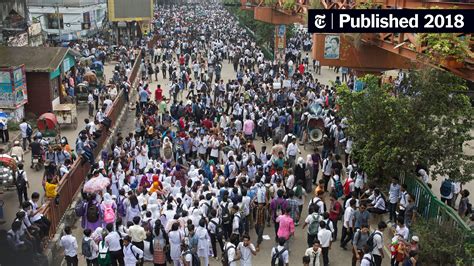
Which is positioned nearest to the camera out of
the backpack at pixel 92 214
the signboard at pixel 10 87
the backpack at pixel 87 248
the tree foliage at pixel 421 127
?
the backpack at pixel 87 248

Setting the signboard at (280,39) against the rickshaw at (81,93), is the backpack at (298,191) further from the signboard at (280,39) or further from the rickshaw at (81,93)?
the signboard at (280,39)

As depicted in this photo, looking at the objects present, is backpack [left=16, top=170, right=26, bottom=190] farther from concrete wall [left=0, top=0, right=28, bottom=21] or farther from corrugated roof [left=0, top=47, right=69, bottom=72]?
concrete wall [left=0, top=0, right=28, bottom=21]

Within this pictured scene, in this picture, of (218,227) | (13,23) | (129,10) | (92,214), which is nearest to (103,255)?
(92,214)

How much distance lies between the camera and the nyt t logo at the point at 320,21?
8633 millimetres

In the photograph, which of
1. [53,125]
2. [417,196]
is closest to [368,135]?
[417,196]

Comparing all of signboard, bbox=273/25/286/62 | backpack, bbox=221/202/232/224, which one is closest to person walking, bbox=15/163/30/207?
backpack, bbox=221/202/232/224

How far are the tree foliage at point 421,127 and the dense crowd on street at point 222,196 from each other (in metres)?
0.55

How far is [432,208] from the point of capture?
36.2 ft

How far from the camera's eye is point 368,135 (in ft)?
40.9

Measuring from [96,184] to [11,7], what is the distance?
19.9m

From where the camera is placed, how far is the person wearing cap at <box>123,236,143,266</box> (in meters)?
9.53

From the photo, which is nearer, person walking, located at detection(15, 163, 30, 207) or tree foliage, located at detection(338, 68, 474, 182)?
tree foliage, located at detection(338, 68, 474, 182)

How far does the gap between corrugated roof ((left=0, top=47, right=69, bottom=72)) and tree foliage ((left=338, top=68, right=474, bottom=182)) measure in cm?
1297

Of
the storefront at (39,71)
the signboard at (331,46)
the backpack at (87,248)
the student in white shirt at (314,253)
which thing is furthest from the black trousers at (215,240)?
the storefront at (39,71)
